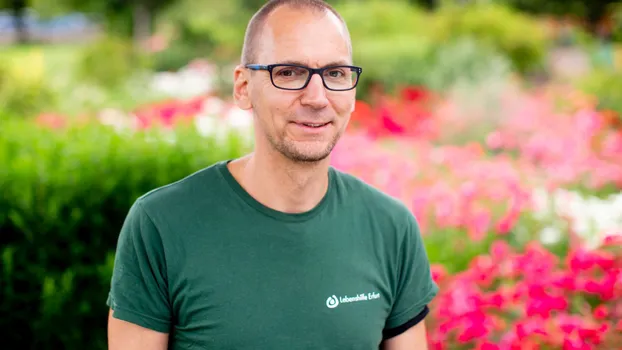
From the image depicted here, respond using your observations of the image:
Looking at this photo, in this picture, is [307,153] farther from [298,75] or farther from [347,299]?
[347,299]

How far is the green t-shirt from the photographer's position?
2035 millimetres

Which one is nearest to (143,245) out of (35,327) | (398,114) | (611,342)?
(35,327)

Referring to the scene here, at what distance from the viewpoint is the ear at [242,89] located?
218cm

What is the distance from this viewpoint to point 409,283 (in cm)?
231

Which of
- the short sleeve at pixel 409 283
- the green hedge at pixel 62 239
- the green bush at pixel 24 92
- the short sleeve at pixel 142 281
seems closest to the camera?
the short sleeve at pixel 142 281

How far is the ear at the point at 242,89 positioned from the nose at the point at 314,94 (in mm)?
220

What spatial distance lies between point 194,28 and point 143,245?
19.1 metres

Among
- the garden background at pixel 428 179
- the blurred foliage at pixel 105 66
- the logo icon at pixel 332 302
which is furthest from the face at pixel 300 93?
the blurred foliage at pixel 105 66

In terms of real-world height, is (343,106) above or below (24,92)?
above

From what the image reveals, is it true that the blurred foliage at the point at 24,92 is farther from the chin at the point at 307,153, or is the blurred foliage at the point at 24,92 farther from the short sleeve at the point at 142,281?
the chin at the point at 307,153

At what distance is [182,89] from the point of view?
45.0ft

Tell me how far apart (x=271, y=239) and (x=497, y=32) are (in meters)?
15.5

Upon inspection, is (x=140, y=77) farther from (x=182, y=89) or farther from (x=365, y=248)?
(x=365, y=248)

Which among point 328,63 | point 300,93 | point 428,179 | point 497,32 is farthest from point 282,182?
point 497,32
